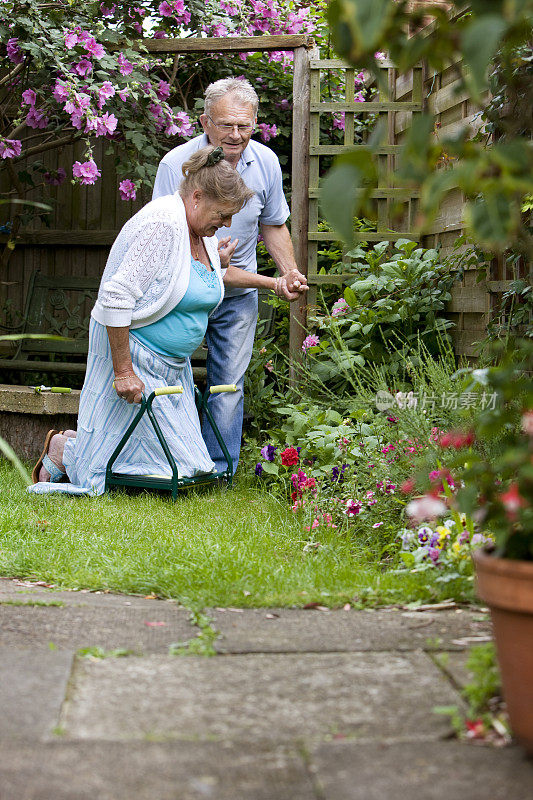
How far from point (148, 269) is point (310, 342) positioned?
1273 millimetres

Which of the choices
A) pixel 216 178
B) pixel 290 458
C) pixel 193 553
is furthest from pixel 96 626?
pixel 216 178

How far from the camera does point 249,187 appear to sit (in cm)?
439

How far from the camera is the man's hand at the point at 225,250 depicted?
14.3 ft

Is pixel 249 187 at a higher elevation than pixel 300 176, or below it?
below

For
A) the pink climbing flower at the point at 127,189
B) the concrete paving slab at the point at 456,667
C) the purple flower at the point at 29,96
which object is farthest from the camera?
the pink climbing flower at the point at 127,189

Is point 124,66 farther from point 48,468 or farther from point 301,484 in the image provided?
point 301,484

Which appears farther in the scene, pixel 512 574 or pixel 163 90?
pixel 163 90

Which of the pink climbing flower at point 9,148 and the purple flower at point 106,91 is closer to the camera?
the purple flower at point 106,91

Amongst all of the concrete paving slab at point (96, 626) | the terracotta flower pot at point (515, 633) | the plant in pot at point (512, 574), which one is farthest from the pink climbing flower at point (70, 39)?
the terracotta flower pot at point (515, 633)

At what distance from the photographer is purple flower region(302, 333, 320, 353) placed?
488 centimetres

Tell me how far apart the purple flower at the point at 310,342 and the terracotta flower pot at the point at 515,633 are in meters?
3.38

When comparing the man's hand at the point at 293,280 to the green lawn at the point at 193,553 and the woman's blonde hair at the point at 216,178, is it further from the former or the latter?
the green lawn at the point at 193,553

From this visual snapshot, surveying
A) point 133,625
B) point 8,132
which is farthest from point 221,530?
point 8,132

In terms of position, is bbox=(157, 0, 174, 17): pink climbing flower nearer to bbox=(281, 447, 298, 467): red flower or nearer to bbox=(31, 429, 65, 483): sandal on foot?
bbox=(31, 429, 65, 483): sandal on foot
